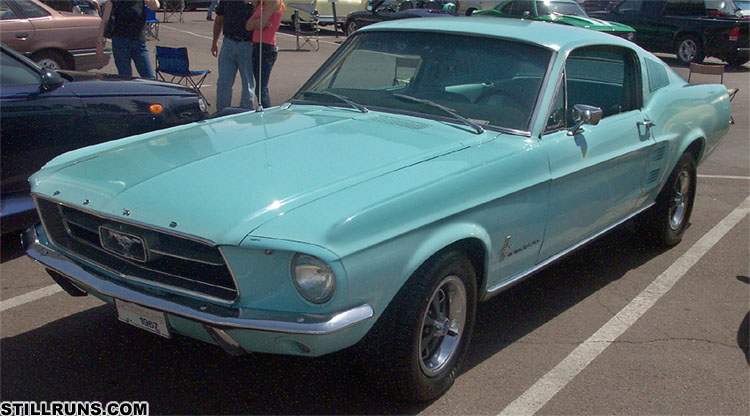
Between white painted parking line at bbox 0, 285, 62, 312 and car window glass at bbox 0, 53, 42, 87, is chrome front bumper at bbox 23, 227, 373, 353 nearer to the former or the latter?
white painted parking line at bbox 0, 285, 62, 312

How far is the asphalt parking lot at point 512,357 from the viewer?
3.45m

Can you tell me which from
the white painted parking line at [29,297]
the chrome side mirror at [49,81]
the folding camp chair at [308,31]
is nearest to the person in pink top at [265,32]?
the chrome side mirror at [49,81]

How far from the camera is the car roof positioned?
14.3ft

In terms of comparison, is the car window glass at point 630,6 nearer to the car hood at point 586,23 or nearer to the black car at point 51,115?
the car hood at point 586,23

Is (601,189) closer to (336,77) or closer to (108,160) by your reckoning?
(336,77)

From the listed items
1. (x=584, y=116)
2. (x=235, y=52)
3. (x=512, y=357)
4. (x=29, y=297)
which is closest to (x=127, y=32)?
(x=235, y=52)

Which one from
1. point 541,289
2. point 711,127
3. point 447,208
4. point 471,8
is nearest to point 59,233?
point 447,208

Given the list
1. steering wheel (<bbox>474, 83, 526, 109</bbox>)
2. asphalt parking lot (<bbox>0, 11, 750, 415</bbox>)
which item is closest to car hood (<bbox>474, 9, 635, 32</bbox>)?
asphalt parking lot (<bbox>0, 11, 750, 415</bbox>)

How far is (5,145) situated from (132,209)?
2.53 m

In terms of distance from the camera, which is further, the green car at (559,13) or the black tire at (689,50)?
the black tire at (689,50)

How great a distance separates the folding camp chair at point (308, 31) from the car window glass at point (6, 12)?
8.49m

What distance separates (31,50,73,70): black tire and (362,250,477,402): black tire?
9846mm

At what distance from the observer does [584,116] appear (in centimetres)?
407

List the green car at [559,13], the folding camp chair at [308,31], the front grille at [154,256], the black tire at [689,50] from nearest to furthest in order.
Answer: the front grille at [154,256] → the green car at [559,13] → the black tire at [689,50] → the folding camp chair at [308,31]
